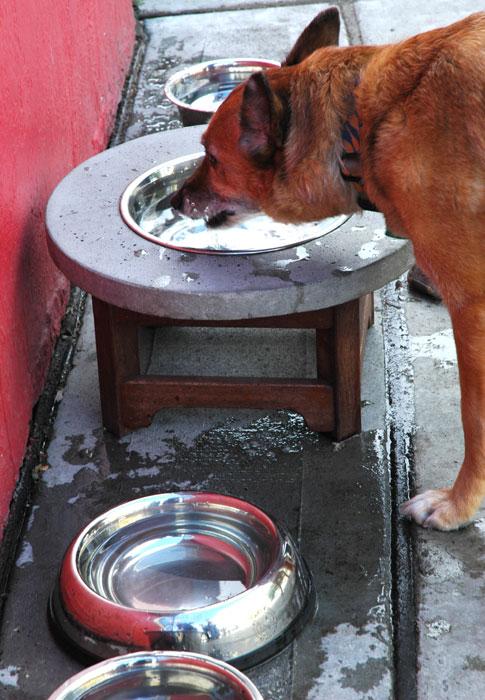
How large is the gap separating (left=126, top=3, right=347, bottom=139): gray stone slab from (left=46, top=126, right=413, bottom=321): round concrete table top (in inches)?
122

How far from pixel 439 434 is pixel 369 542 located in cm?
67

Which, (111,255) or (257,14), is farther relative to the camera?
(257,14)

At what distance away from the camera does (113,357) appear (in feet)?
10.8

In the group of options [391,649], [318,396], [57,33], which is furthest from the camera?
[57,33]

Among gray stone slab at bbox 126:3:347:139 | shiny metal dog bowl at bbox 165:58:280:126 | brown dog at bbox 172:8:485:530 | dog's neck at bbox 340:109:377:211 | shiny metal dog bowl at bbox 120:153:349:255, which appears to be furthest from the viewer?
gray stone slab at bbox 126:3:347:139

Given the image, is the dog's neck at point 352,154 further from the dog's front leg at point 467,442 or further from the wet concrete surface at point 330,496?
the wet concrete surface at point 330,496

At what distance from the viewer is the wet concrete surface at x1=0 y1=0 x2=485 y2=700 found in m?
2.50

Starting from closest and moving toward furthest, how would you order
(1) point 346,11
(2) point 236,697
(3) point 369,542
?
(2) point 236,697 → (3) point 369,542 → (1) point 346,11

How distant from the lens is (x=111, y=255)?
10.2 feet

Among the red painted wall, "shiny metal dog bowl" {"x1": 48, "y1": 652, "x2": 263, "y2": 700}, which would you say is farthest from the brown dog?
"shiny metal dog bowl" {"x1": 48, "y1": 652, "x2": 263, "y2": 700}

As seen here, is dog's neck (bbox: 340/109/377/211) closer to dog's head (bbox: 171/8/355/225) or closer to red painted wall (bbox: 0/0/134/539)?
dog's head (bbox: 171/8/355/225)

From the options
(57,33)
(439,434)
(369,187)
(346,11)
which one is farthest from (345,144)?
(346,11)

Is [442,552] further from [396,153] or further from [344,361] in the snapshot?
[396,153]

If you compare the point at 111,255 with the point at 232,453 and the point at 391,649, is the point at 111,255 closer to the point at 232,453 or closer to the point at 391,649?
the point at 232,453
